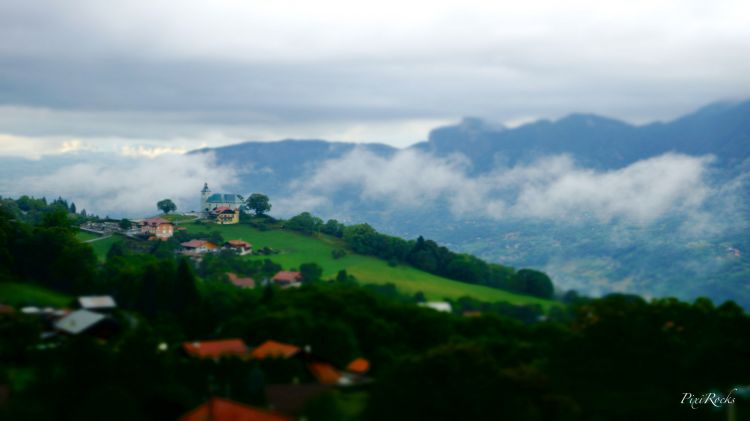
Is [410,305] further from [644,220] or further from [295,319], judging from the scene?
[644,220]

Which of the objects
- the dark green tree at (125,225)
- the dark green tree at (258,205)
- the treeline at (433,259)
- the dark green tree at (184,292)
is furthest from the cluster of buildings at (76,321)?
the dark green tree at (258,205)

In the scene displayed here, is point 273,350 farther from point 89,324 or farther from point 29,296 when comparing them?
point 29,296

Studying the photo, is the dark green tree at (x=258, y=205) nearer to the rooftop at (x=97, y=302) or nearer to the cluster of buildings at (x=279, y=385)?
the rooftop at (x=97, y=302)

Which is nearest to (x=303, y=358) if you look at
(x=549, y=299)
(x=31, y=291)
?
(x=549, y=299)

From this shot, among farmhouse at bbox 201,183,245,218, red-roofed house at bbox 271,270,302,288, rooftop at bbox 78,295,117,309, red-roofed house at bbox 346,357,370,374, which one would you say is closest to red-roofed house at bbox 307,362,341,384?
red-roofed house at bbox 346,357,370,374

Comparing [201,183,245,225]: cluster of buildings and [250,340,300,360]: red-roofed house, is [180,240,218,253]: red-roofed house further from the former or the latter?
[250,340,300,360]: red-roofed house

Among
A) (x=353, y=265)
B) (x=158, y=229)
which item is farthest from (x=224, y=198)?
(x=353, y=265)
